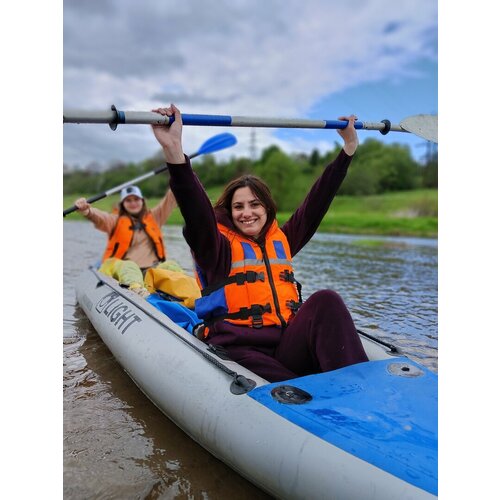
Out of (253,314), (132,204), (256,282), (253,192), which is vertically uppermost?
(132,204)

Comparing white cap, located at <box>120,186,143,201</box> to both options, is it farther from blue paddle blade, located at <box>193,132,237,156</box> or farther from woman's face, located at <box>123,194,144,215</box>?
blue paddle blade, located at <box>193,132,237,156</box>

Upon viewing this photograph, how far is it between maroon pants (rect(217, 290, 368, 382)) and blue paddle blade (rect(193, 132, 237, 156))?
2.62 m

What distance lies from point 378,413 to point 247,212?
943 mm

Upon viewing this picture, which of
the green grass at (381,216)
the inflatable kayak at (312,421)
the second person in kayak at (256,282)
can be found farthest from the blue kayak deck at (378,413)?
the green grass at (381,216)

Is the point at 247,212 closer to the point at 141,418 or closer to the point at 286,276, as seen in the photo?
the point at 286,276

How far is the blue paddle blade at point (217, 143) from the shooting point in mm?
4199

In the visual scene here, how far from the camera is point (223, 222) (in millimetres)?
2033

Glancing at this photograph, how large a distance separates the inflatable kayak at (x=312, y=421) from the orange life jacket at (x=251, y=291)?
17cm

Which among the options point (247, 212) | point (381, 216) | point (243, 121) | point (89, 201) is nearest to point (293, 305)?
point (247, 212)

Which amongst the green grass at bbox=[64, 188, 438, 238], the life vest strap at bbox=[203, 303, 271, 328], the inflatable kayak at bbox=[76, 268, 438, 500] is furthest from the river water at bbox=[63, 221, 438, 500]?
the green grass at bbox=[64, 188, 438, 238]

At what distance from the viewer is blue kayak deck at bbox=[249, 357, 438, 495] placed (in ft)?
4.12

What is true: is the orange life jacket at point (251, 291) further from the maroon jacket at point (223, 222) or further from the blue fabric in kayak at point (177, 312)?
the blue fabric in kayak at point (177, 312)
